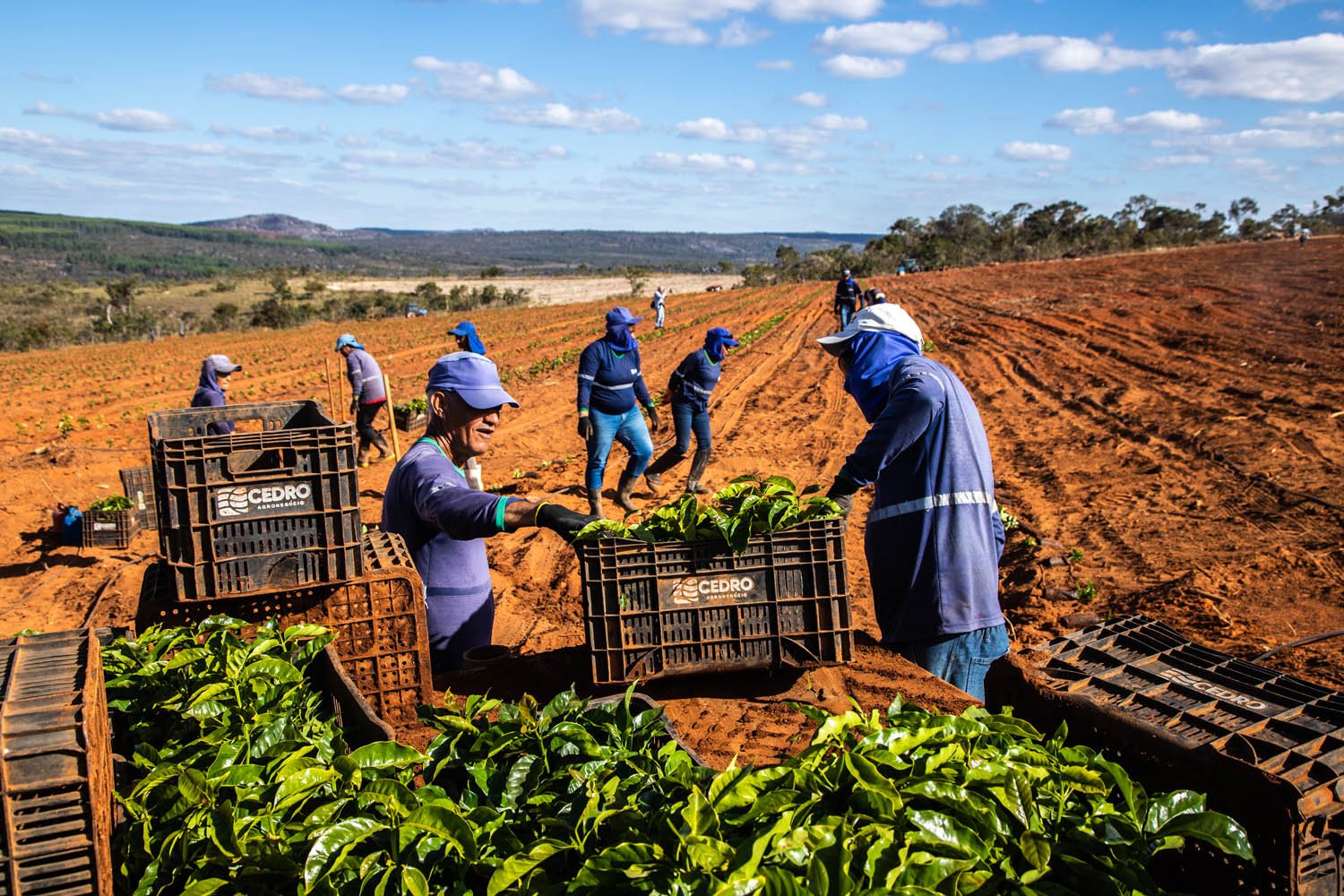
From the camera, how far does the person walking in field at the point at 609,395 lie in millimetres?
8156

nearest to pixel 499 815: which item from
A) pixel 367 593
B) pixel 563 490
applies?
pixel 367 593

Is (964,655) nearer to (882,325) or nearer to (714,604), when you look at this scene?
(714,604)

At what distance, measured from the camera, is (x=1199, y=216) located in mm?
79875

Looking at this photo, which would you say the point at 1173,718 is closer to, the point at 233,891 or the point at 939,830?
the point at 939,830

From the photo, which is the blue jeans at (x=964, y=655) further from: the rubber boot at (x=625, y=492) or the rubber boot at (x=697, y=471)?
the rubber boot at (x=697, y=471)

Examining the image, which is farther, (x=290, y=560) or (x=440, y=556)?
(x=440, y=556)

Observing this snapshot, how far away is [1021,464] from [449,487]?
30.0 feet

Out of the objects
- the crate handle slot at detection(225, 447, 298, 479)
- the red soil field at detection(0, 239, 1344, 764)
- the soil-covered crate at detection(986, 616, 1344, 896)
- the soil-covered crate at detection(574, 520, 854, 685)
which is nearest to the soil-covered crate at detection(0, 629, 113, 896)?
the crate handle slot at detection(225, 447, 298, 479)

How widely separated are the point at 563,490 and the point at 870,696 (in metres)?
7.22

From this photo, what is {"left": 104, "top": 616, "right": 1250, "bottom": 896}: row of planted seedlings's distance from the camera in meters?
1.68

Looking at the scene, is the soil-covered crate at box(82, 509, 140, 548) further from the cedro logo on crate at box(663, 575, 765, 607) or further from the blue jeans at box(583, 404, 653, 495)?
the cedro logo on crate at box(663, 575, 765, 607)

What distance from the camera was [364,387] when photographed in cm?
1156

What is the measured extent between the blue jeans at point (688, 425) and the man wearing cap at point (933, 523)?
5896 millimetres

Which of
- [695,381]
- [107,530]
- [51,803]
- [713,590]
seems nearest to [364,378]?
[107,530]
